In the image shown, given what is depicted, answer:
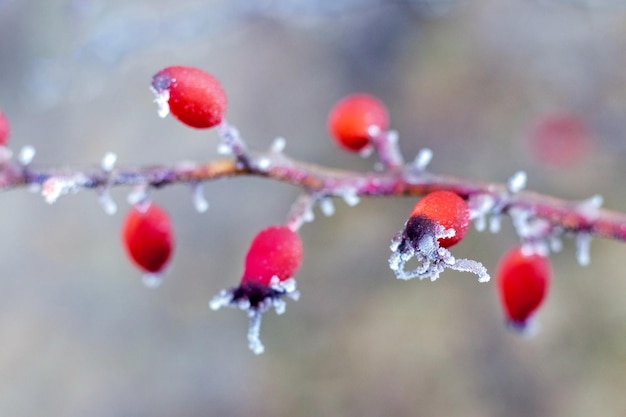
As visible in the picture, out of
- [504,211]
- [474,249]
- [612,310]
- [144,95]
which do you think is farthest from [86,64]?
[612,310]

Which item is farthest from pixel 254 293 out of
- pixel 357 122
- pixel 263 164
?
pixel 357 122

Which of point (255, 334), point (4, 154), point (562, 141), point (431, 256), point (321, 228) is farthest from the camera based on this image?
point (321, 228)

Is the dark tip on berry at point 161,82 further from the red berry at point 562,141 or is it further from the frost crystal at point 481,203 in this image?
the red berry at point 562,141

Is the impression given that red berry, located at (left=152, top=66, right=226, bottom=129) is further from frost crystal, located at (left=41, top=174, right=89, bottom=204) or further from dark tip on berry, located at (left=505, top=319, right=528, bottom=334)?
dark tip on berry, located at (left=505, top=319, right=528, bottom=334)

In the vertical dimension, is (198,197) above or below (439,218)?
above

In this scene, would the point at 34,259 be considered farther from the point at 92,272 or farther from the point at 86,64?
the point at 86,64

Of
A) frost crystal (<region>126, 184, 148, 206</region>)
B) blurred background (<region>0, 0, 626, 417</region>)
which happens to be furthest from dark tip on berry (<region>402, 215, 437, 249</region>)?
blurred background (<region>0, 0, 626, 417</region>)

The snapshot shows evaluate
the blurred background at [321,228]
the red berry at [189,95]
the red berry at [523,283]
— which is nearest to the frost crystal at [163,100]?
the red berry at [189,95]

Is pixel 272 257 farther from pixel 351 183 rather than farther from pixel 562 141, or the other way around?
pixel 562 141
